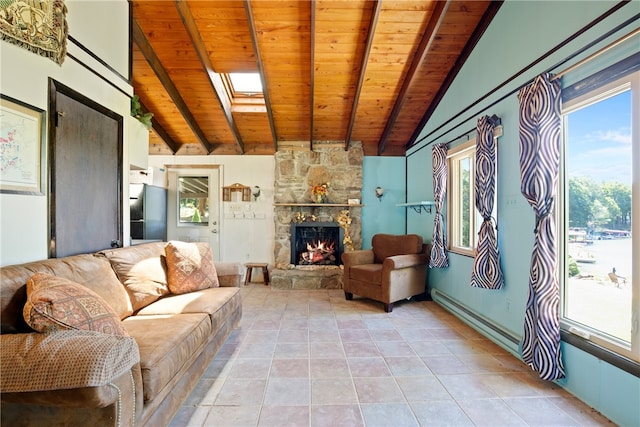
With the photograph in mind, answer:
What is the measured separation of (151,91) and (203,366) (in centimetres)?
374

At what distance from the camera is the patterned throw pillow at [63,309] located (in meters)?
1.27

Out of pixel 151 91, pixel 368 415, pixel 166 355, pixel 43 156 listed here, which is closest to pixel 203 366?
pixel 166 355

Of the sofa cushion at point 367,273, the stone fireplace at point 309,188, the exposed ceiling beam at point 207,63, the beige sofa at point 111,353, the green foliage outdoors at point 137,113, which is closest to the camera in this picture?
the beige sofa at point 111,353

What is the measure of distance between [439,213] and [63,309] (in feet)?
12.3

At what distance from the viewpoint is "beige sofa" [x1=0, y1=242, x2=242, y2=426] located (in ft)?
3.55

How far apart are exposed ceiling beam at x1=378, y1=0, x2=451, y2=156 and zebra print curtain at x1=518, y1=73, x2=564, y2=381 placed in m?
1.24

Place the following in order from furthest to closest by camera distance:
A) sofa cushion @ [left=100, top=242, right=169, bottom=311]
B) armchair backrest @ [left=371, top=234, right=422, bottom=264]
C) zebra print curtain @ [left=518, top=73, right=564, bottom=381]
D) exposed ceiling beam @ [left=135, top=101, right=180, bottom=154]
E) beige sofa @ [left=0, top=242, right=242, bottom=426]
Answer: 1. exposed ceiling beam @ [left=135, top=101, right=180, bottom=154]
2. armchair backrest @ [left=371, top=234, right=422, bottom=264]
3. sofa cushion @ [left=100, top=242, right=169, bottom=311]
4. zebra print curtain @ [left=518, top=73, right=564, bottom=381]
5. beige sofa @ [left=0, top=242, right=242, bottom=426]

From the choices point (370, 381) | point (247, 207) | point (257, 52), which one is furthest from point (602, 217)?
point (247, 207)

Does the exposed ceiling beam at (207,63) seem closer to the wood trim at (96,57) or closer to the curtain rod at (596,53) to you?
the wood trim at (96,57)

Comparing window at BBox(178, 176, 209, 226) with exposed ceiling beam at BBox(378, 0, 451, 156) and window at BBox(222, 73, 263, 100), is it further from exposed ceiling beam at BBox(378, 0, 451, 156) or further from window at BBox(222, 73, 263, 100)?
exposed ceiling beam at BBox(378, 0, 451, 156)

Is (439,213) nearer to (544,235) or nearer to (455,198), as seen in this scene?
(455,198)

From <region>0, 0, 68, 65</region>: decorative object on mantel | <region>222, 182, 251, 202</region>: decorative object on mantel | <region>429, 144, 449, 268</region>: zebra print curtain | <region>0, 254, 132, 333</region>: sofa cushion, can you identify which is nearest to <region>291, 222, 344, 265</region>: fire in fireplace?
<region>222, 182, 251, 202</region>: decorative object on mantel

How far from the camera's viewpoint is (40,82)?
1.94 meters

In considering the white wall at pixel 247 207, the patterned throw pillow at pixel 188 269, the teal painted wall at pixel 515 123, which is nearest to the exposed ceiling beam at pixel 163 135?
the white wall at pixel 247 207
